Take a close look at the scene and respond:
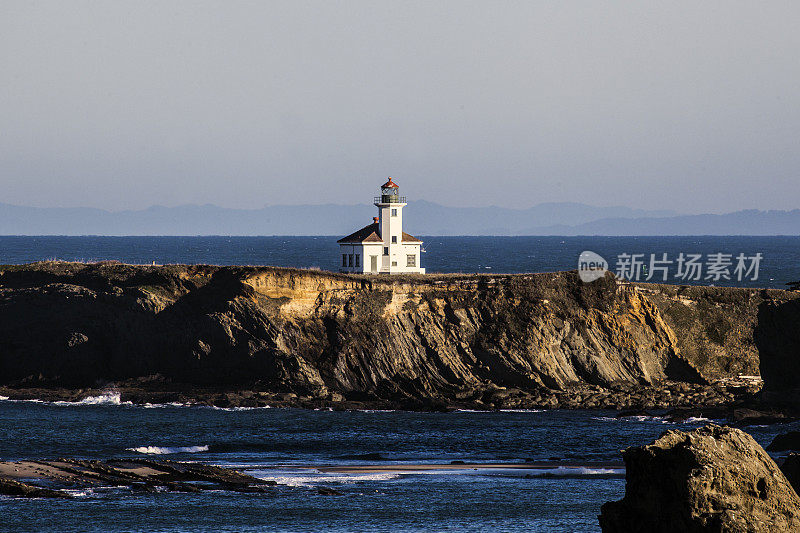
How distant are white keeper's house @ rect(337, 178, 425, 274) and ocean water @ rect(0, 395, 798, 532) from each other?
Result: 63.0 ft

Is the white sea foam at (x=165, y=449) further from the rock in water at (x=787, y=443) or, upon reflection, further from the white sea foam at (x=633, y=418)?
the rock in water at (x=787, y=443)

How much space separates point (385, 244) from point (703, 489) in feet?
203

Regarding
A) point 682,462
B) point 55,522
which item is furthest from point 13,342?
point 682,462

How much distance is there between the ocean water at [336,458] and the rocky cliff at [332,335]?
486 centimetres

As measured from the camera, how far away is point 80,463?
44594 mm

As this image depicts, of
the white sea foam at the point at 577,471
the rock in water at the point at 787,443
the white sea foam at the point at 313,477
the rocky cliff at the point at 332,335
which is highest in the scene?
the rocky cliff at the point at 332,335

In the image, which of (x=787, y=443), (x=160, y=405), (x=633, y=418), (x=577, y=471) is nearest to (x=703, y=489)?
(x=577, y=471)

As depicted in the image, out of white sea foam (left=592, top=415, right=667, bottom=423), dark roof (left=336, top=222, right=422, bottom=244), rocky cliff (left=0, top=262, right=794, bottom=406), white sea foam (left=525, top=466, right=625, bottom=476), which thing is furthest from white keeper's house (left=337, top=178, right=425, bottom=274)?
white sea foam (left=525, top=466, right=625, bottom=476)

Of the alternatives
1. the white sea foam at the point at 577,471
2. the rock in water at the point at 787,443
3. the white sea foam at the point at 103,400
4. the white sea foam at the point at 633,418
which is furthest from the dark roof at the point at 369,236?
the rock in water at the point at 787,443

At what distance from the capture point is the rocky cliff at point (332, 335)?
2704 inches

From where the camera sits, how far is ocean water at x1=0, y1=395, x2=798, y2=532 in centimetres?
3650

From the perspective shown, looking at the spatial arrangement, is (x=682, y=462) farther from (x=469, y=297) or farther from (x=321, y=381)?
(x=469, y=297)

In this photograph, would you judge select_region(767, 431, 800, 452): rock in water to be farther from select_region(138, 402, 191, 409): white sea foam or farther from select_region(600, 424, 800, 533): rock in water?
select_region(138, 402, 191, 409): white sea foam

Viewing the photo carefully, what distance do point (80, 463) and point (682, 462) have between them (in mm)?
31621
